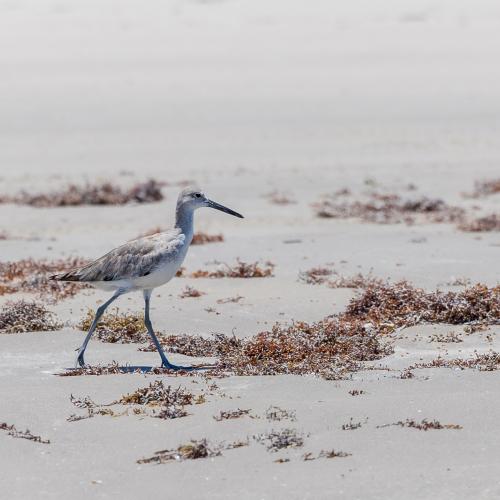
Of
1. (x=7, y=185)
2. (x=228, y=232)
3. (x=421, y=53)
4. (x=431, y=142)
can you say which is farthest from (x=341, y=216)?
(x=421, y=53)

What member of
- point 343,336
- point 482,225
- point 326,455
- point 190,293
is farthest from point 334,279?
point 326,455

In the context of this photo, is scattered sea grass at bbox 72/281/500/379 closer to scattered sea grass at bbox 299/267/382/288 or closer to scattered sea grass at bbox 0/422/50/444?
scattered sea grass at bbox 299/267/382/288

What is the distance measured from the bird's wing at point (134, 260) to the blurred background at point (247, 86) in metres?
15.2

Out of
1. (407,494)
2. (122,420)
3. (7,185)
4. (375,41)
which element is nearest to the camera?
(407,494)

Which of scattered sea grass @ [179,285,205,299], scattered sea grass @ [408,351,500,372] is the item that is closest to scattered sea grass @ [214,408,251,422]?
scattered sea grass @ [408,351,500,372]

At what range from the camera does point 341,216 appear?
64.1 feet

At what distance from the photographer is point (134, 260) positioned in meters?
10.1

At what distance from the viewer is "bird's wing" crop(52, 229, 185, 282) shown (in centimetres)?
1006

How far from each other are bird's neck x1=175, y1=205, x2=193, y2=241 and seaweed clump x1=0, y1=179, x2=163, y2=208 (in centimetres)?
1085

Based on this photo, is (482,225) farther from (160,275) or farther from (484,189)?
(160,275)

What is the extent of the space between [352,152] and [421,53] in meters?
22.3

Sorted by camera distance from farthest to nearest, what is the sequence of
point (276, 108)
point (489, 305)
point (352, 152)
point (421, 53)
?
point (421, 53) < point (276, 108) < point (352, 152) < point (489, 305)

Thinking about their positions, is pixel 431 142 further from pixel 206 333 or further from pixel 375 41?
pixel 375 41

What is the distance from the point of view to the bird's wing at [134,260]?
1006 centimetres
